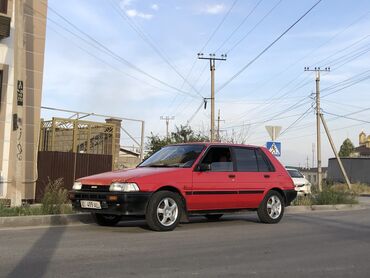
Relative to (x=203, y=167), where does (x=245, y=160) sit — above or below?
above

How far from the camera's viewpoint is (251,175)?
11.6 m

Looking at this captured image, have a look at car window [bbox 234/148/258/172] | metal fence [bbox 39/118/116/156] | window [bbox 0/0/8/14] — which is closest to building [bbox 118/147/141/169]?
metal fence [bbox 39/118/116/156]

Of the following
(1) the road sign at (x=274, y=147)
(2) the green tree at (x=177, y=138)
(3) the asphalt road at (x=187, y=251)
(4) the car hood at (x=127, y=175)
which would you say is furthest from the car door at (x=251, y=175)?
(2) the green tree at (x=177, y=138)

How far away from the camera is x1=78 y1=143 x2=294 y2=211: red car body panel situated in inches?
386

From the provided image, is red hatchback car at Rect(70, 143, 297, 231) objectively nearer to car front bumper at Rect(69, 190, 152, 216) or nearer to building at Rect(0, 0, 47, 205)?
car front bumper at Rect(69, 190, 152, 216)

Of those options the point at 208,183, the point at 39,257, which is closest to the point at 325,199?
the point at 208,183

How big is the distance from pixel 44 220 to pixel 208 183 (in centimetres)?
335

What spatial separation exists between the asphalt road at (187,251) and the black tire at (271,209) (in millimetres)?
479

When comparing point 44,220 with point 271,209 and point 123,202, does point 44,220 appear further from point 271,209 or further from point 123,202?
point 271,209

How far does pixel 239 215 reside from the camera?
1429 centimetres

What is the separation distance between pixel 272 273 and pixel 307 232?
421 centimetres

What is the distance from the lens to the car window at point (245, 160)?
11.5m

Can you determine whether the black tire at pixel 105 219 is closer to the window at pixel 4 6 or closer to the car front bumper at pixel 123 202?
the car front bumper at pixel 123 202

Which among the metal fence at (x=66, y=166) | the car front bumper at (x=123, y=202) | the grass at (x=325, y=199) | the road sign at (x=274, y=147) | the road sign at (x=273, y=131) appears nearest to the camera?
the car front bumper at (x=123, y=202)
